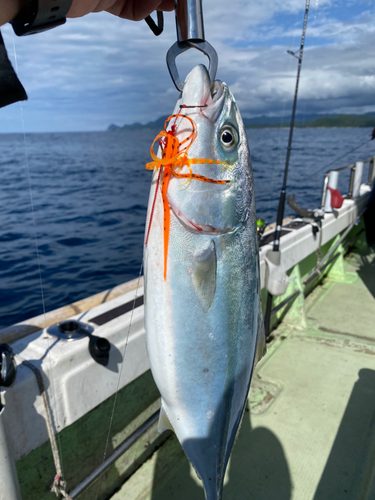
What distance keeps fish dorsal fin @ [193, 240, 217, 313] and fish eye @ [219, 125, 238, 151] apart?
0.95ft

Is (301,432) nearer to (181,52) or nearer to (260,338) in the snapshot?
(260,338)

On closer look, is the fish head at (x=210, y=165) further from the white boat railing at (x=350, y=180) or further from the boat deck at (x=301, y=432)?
the white boat railing at (x=350, y=180)

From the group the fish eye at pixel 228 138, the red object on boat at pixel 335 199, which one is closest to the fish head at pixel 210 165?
the fish eye at pixel 228 138

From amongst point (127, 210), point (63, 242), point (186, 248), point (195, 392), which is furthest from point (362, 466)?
point (127, 210)

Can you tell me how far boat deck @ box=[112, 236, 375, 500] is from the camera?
249 centimetres

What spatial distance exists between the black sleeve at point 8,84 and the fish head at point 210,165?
46 cm

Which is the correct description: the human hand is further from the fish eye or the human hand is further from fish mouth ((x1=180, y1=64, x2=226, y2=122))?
the fish eye

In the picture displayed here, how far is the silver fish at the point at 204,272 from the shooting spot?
1044 mm

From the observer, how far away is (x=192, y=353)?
1090 millimetres

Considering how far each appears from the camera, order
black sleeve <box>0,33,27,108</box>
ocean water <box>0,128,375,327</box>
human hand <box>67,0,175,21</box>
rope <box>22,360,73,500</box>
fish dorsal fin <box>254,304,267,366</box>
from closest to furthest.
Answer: black sleeve <box>0,33,27,108</box> < fish dorsal fin <box>254,304,267,366</box> < human hand <box>67,0,175,21</box> < rope <box>22,360,73,500</box> < ocean water <box>0,128,375,327</box>

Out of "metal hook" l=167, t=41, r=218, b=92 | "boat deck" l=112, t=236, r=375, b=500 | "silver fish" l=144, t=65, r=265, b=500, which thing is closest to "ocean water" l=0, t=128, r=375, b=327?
"silver fish" l=144, t=65, r=265, b=500

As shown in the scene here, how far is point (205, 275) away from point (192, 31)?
0.70 metres

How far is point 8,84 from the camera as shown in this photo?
3.42ft

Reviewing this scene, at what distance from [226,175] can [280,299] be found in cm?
398
